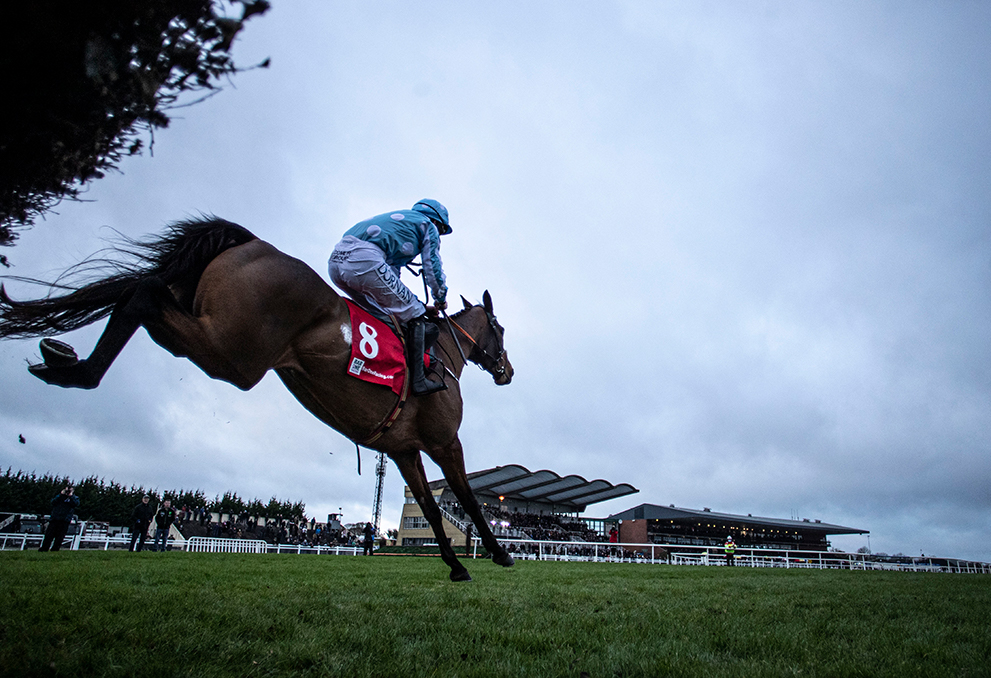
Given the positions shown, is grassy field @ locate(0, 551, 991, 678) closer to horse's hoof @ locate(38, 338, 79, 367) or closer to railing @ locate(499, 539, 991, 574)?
horse's hoof @ locate(38, 338, 79, 367)

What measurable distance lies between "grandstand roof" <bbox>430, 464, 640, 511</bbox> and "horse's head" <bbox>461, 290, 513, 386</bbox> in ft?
121

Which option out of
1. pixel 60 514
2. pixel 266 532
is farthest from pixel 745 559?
pixel 60 514

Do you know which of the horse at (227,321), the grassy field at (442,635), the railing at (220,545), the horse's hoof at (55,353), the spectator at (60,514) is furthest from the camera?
the railing at (220,545)

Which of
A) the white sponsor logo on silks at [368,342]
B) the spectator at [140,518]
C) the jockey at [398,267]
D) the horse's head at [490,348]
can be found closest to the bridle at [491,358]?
the horse's head at [490,348]

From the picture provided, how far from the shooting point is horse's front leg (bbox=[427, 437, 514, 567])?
6.09 m

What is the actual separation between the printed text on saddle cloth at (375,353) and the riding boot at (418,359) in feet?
0.41

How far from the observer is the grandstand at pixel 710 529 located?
2186 inches

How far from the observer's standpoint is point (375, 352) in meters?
4.96

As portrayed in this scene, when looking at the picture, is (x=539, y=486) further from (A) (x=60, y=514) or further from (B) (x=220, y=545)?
(A) (x=60, y=514)

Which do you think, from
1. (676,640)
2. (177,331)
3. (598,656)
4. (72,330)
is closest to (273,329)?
(177,331)

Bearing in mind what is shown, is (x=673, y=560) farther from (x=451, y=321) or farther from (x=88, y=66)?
(x=88, y=66)

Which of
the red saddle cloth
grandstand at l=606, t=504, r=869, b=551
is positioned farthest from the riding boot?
grandstand at l=606, t=504, r=869, b=551

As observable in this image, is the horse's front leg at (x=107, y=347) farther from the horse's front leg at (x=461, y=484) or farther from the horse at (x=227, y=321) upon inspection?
the horse's front leg at (x=461, y=484)

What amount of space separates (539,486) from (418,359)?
47.1 meters
